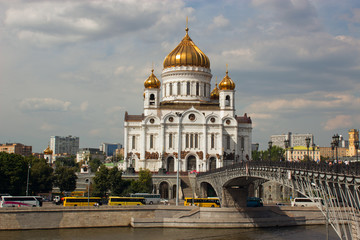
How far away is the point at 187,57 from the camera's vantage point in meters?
79.9

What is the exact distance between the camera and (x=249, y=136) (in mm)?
78250

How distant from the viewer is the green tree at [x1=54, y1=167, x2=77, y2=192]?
65.9 meters

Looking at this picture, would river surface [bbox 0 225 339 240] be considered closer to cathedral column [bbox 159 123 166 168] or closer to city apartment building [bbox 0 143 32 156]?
cathedral column [bbox 159 123 166 168]

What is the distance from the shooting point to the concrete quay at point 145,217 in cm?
4378

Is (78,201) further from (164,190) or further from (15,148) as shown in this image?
(15,148)

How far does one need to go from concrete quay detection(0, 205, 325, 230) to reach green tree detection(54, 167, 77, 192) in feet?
69.8

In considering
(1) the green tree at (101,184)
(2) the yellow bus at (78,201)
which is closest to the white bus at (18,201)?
(2) the yellow bus at (78,201)

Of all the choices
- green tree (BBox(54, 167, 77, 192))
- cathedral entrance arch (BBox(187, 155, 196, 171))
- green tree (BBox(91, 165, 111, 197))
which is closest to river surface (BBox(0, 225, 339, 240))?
green tree (BBox(91, 165, 111, 197))

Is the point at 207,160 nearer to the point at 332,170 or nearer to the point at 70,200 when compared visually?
the point at 70,200

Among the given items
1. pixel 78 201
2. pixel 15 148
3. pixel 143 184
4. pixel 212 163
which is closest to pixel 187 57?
pixel 212 163

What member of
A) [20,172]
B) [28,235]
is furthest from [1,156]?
[28,235]

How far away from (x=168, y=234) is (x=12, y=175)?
2430 cm

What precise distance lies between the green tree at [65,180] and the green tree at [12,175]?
6.78 meters

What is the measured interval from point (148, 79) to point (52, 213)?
3703 centimetres
